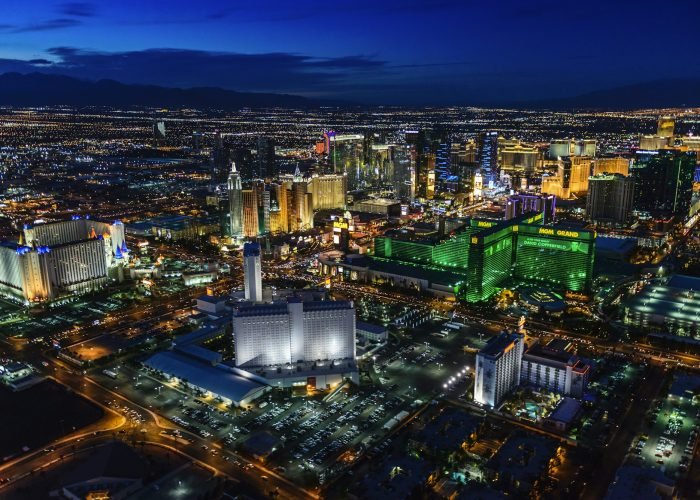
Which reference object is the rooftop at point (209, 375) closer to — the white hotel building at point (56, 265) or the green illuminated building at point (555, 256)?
the white hotel building at point (56, 265)

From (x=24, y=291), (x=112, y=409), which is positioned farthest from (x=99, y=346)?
(x=24, y=291)

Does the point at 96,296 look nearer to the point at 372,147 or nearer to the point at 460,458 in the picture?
the point at 460,458


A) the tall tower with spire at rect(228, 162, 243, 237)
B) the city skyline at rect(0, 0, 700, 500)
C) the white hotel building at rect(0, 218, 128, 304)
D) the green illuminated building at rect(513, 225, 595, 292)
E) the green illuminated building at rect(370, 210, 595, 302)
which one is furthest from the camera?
the tall tower with spire at rect(228, 162, 243, 237)

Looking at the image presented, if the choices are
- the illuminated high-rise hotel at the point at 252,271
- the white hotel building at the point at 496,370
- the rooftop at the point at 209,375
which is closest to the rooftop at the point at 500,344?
the white hotel building at the point at 496,370

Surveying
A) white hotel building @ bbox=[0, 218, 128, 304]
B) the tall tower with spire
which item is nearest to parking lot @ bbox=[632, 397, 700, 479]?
white hotel building @ bbox=[0, 218, 128, 304]

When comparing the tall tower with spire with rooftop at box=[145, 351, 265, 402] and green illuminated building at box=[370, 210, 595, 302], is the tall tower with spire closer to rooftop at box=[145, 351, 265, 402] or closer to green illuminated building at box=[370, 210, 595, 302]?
green illuminated building at box=[370, 210, 595, 302]

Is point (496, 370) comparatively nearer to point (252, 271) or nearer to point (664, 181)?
point (252, 271)
